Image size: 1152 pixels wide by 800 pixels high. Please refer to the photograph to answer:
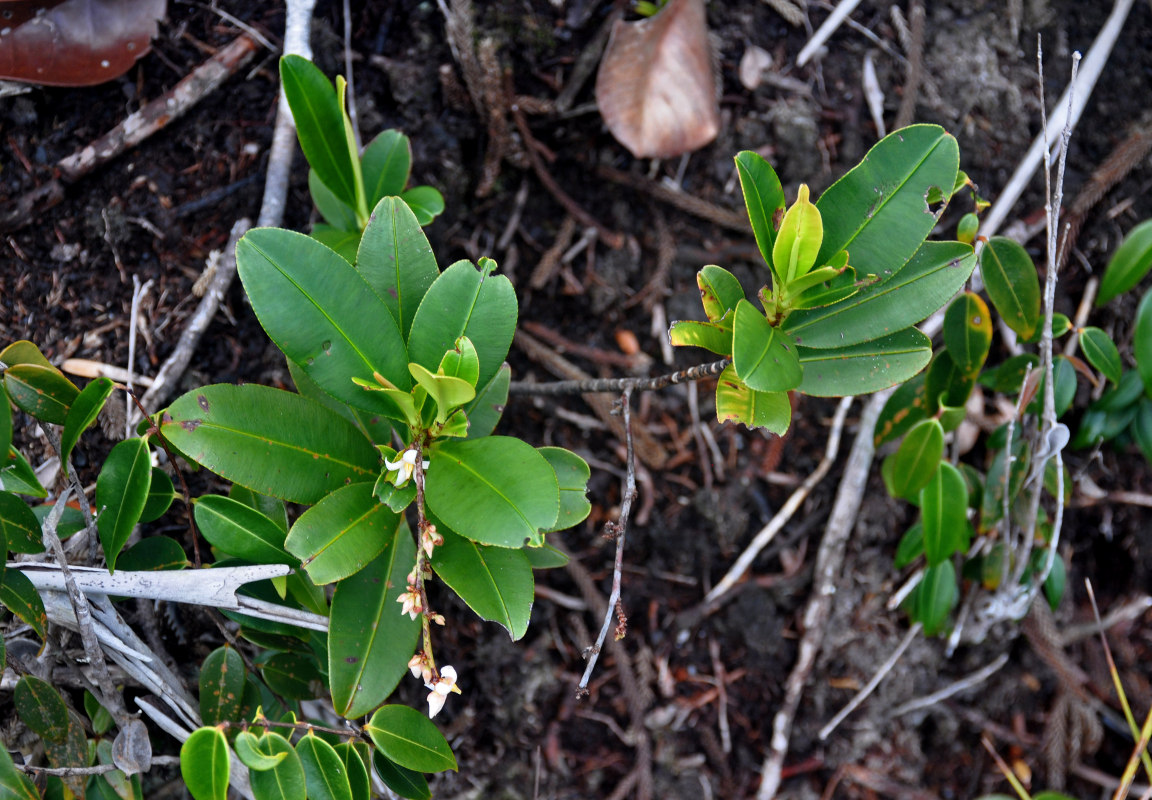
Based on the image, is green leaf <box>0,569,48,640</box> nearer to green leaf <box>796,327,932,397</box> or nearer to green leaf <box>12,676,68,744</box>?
green leaf <box>12,676,68,744</box>

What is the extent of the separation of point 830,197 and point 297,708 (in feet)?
5.30

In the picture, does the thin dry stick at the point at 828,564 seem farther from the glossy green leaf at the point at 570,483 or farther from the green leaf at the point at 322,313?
the green leaf at the point at 322,313

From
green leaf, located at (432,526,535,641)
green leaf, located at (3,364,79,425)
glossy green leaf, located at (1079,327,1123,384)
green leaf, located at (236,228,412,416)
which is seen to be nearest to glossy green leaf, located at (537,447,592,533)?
green leaf, located at (432,526,535,641)

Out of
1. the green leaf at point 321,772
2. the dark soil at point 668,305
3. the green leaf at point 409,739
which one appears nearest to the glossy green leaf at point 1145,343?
the dark soil at point 668,305

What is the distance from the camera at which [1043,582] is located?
2.01m

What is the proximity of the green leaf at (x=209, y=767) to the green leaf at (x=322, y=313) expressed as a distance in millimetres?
611

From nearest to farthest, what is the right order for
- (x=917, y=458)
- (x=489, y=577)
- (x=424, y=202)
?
(x=489, y=577) < (x=424, y=202) < (x=917, y=458)

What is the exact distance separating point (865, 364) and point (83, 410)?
4.63ft

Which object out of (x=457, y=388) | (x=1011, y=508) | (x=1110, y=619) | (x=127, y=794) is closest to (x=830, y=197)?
(x=457, y=388)

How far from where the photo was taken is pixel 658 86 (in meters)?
1.95

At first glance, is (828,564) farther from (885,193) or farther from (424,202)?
(424,202)

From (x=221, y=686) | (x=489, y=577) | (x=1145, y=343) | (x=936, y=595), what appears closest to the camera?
(x=489, y=577)

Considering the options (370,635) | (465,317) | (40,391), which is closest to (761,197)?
(465,317)

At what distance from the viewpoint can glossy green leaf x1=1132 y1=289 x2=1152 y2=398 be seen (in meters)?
1.87
